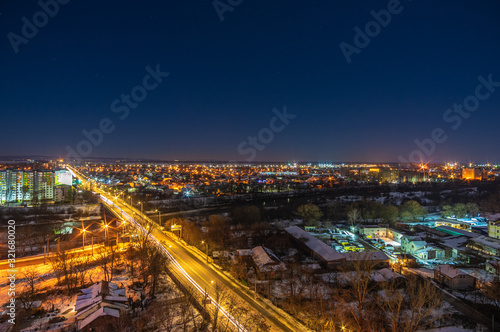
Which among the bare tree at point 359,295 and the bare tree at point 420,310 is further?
the bare tree at point 359,295

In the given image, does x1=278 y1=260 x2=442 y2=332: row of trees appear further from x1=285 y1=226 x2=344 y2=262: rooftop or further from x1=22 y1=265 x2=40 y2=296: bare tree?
x1=22 y1=265 x2=40 y2=296: bare tree

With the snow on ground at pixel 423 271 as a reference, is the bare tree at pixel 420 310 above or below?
above

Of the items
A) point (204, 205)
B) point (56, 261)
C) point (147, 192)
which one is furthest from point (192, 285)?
point (147, 192)

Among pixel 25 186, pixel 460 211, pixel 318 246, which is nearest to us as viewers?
pixel 318 246

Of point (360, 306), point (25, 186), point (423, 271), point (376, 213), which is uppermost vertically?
point (25, 186)

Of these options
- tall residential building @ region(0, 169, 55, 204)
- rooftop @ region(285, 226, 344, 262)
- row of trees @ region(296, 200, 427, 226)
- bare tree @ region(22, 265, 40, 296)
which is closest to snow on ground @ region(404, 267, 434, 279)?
rooftop @ region(285, 226, 344, 262)

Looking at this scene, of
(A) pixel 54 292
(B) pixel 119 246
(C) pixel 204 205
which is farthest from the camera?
(C) pixel 204 205

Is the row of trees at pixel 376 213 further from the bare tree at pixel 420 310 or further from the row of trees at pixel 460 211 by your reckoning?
the bare tree at pixel 420 310

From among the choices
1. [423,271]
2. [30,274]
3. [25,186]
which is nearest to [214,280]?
[30,274]

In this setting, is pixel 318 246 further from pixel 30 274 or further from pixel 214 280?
pixel 30 274

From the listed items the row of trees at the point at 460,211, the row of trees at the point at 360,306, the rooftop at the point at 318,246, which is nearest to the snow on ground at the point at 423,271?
the row of trees at the point at 360,306

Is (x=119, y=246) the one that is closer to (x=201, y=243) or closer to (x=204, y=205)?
(x=201, y=243)
